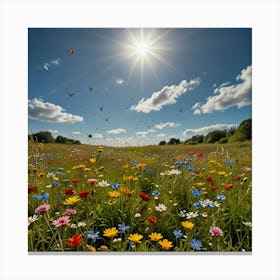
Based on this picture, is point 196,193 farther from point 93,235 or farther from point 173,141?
point 93,235

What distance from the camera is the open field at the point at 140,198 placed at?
1.78 m

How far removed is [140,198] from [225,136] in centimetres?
84

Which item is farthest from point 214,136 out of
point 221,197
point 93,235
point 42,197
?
point 42,197

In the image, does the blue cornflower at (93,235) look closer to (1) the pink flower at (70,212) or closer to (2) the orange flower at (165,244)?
(1) the pink flower at (70,212)

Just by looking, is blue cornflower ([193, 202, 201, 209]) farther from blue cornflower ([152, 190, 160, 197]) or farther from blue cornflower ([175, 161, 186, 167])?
blue cornflower ([175, 161, 186, 167])

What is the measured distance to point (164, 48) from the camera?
2010mm

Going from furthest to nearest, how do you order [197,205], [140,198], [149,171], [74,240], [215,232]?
[149,171] < [140,198] < [197,205] < [215,232] < [74,240]

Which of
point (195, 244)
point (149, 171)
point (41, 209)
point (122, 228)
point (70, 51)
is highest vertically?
point (70, 51)

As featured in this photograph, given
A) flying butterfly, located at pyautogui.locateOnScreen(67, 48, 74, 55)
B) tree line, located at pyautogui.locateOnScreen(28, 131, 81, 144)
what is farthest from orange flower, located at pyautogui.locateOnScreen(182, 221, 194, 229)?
flying butterfly, located at pyautogui.locateOnScreen(67, 48, 74, 55)

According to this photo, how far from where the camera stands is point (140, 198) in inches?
76.9

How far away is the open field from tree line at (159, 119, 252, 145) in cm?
4
